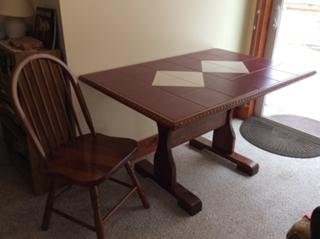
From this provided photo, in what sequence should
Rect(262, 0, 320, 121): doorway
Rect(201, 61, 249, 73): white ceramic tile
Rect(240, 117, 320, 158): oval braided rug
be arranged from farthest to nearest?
1. Rect(262, 0, 320, 121): doorway
2. Rect(240, 117, 320, 158): oval braided rug
3. Rect(201, 61, 249, 73): white ceramic tile

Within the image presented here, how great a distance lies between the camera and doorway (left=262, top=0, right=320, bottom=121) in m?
2.57

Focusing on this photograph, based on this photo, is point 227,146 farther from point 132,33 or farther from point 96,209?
point 96,209

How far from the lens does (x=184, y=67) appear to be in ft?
6.50

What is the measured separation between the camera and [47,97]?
1615mm

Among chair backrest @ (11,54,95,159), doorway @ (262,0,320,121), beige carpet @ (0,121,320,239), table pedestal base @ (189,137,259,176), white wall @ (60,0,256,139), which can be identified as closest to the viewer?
chair backrest @ (11,54,95,159)

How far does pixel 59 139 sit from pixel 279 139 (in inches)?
73.1

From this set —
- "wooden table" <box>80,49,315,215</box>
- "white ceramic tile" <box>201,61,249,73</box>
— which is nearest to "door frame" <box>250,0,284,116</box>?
"wooden table" <box>80,49,315,215</box>

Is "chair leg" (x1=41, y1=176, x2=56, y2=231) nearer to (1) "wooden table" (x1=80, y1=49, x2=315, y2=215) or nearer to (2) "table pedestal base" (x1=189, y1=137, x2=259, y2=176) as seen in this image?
(1) "wooden table" (x1=80, y1=49, x2=315, y2=215)

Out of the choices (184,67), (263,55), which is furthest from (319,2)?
(184,67)

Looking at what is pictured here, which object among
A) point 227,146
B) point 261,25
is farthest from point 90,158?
point 261,25

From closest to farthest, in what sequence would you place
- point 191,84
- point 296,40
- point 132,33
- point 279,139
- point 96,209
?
point 96,209
point 191,84
point 132,33
point 279,139
point 296,40

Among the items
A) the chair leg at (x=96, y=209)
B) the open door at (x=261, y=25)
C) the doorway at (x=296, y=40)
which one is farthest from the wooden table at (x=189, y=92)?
the doorway at (x=296, y=40)

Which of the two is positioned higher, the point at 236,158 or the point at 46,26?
the point at 46,26

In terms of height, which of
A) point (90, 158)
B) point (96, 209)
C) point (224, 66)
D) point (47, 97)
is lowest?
point (96, 209)
